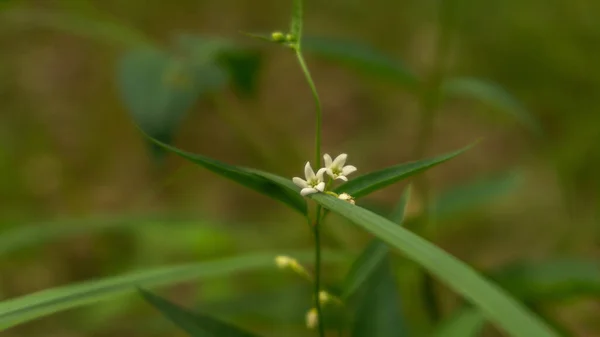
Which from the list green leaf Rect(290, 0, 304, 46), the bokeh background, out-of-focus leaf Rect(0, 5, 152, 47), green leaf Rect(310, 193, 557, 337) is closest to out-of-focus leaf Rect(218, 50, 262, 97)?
the bokeh background

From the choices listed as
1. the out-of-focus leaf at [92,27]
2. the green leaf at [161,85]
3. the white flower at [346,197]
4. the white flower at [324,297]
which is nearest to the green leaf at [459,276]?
the white flower at [346,197]

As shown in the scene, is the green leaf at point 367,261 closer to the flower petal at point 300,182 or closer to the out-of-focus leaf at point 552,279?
the flower petal at point 300,182

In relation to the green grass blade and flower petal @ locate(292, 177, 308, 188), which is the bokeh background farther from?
flower petal @ locate(292, 177, 308, 188)

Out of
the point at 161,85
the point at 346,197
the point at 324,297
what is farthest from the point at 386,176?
the point at 161,85

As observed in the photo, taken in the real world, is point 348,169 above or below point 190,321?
above

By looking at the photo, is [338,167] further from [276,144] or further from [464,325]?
[276,144]
